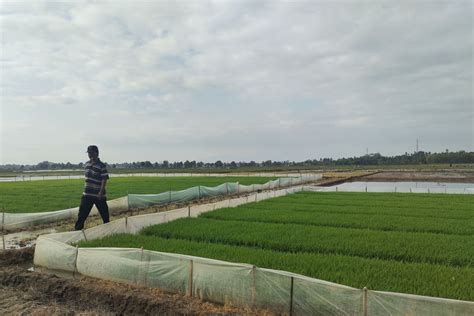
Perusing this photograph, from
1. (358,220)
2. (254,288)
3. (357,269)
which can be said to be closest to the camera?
(254,288)

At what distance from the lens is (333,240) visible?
6820mm

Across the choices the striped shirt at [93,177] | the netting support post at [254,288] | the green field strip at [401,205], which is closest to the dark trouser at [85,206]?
the striped shirt at [93,177]

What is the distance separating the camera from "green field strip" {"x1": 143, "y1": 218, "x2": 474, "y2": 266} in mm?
5926

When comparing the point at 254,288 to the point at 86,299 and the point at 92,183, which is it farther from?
the point at 92,183

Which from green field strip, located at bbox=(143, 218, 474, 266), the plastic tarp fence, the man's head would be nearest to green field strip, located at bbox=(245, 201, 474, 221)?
green field strip, located at bbox=(143, 218, 474, 266)

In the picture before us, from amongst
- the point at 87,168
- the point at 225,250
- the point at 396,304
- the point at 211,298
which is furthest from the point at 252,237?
the point at 396,304

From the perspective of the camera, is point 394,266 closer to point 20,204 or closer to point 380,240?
point 380,240

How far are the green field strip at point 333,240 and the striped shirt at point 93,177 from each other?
62.3 inches

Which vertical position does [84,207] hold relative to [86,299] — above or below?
above

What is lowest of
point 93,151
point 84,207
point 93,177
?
point 84,207

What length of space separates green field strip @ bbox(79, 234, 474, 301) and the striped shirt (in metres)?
0.96

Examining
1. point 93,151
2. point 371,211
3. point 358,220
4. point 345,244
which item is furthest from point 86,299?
point 371,211

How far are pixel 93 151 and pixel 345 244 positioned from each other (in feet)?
16.5

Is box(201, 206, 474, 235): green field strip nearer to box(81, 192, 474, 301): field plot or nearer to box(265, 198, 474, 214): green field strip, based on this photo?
box(81, 192, 474, 301): field plot
